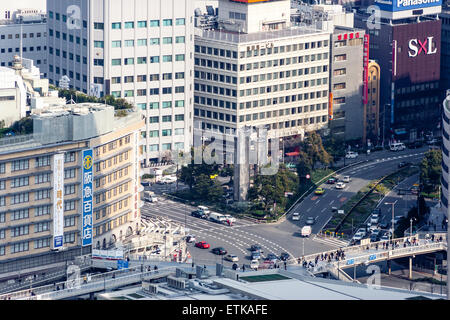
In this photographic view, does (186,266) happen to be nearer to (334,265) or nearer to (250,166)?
(334,265)

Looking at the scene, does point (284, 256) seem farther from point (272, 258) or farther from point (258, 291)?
point (258, 291)

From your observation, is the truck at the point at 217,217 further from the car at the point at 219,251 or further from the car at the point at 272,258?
the car at the point at 272,258

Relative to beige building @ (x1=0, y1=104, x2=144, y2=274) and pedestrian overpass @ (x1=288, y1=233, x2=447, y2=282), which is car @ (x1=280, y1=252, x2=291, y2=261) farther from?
beige building @ (x1=0, y1=104, x2=144, y2=274)

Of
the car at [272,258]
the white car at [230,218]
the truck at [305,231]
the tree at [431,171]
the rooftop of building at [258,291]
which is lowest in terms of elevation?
the car at [272,258]

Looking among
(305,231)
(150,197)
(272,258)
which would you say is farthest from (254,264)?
(150,197)

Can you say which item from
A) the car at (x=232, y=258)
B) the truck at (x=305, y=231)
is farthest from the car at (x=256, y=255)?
the truck at (x=305, y=231)
